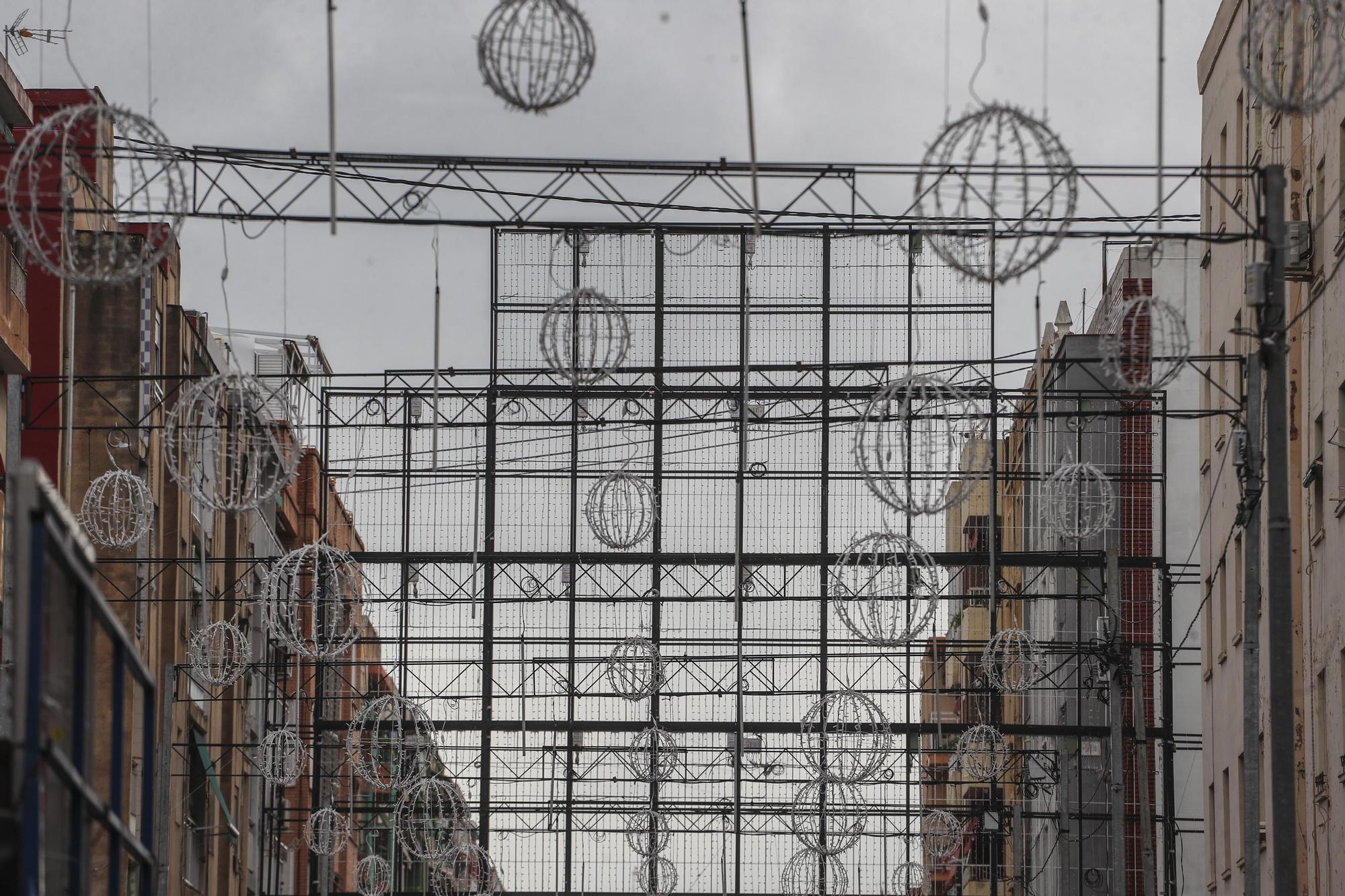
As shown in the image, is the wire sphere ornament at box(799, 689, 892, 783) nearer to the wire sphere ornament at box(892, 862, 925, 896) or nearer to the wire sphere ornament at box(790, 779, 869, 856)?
the wire sphere ornament at box(790, 779, 869, 856)

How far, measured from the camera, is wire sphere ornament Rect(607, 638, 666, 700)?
114ft

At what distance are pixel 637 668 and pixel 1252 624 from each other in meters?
24.8

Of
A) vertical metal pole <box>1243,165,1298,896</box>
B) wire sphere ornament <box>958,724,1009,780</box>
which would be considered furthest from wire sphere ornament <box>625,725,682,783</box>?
vertical metal pole <box>1243,165,1298,896</box>

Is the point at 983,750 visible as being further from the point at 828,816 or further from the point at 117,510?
the point at 117,510

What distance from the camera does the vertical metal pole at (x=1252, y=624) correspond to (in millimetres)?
18719

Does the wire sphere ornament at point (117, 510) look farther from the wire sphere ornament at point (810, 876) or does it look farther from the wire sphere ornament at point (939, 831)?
the wire sphere ornament at point (939, 831)

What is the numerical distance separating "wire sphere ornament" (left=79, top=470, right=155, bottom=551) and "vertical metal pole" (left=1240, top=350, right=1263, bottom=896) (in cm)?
1313

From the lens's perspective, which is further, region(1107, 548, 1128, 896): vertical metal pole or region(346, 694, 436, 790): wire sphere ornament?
region(346, 694, 436, 790): wire sphere ornament

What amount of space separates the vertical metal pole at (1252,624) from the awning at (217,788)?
82.7ft

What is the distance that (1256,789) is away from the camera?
19219 mm

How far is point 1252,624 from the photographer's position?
1902cm

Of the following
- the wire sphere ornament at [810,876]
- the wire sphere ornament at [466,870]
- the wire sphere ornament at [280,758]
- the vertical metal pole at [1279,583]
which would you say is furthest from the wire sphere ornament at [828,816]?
the vertical metal pole at [1279,583]

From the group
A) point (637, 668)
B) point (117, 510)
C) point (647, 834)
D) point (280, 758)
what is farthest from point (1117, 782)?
point (637, 668)

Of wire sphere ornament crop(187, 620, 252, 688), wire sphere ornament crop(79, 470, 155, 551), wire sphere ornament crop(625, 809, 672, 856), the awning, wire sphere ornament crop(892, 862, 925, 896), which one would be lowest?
wire sphere ornament crop(892, 862, 925, 896)
